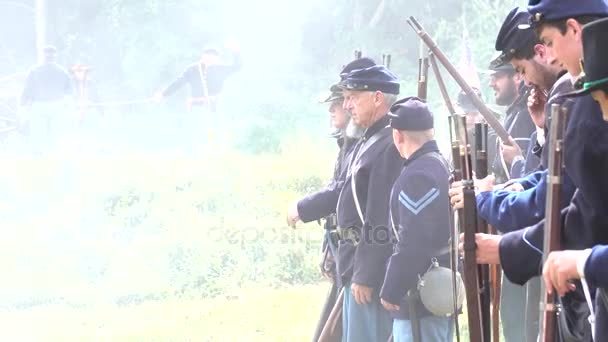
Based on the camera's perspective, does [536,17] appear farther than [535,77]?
No

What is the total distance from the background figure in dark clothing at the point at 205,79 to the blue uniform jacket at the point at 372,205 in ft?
25.7

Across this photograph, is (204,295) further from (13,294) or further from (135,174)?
(135,174)

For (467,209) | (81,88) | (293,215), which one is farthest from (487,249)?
(81,88)

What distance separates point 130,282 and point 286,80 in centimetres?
504

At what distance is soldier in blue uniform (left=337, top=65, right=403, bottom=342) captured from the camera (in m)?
4.22

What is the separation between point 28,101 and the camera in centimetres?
1168

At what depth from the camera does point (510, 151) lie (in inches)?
165

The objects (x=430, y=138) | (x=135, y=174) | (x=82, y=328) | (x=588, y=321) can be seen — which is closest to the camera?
(x=588, y=321)

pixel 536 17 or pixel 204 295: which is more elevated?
pixel 536 17

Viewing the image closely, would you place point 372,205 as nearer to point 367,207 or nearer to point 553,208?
point 367,207

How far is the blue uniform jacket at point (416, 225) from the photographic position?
388cm

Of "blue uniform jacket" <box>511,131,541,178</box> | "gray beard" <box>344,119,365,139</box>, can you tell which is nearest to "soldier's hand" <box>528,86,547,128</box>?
"blue uniform jacket" <box>511,131,541,178</box>

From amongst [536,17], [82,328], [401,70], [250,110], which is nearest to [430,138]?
[536,17]

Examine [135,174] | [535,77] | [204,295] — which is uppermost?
A: [535,77]
